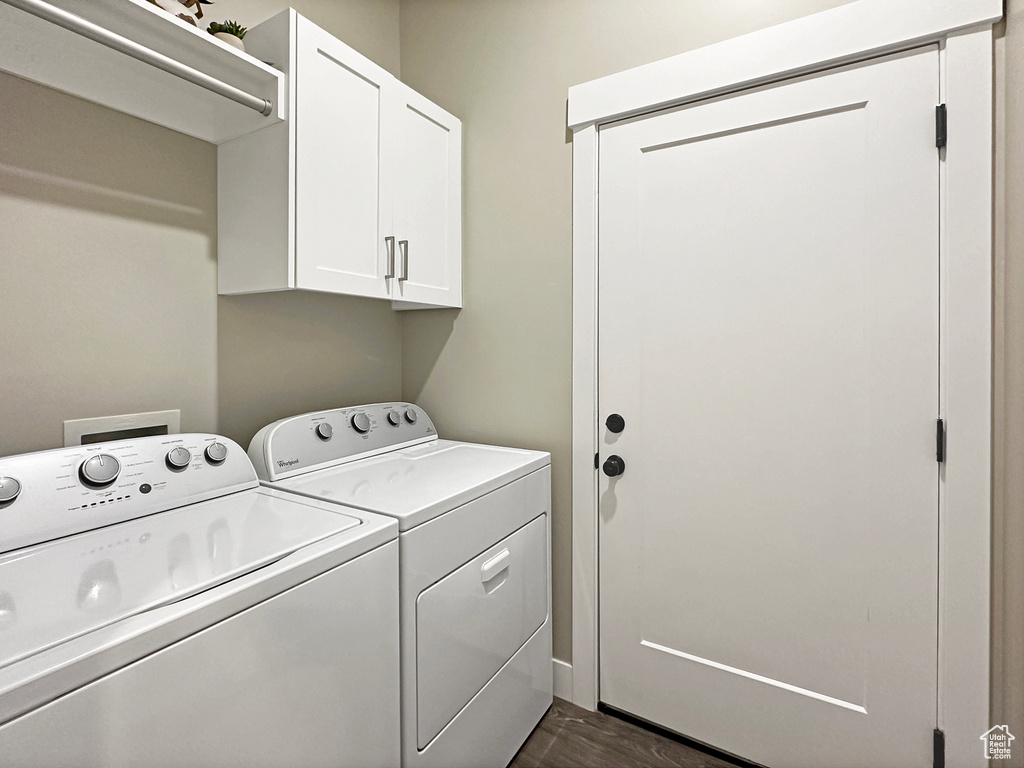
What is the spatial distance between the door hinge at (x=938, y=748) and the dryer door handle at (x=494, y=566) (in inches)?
45.6

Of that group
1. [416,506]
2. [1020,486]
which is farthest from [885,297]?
[416,506]

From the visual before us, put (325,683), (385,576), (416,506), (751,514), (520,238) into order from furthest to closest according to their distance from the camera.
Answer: (520,238)
(751,514)
(416,506)
(385,576)
(325,683)

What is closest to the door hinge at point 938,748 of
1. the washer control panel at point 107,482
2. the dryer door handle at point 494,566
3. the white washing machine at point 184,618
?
the dryer door handle at point 494,566

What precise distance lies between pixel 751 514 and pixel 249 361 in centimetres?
159

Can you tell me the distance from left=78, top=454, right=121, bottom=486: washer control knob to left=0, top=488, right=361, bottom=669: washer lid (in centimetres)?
10

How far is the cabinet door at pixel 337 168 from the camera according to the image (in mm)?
1329

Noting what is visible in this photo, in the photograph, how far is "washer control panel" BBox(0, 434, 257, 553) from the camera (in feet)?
3.09

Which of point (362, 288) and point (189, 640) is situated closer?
point (189, 640)

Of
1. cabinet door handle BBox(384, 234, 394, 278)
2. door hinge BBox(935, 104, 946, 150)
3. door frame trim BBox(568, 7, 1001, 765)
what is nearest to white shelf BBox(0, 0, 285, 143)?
cabinet door handle BBox(384, 234, 394, 278)

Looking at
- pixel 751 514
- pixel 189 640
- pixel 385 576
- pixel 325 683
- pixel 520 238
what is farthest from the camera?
pixel 520 238

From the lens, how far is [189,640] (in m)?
0.73

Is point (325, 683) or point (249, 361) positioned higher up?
point (249, 361)

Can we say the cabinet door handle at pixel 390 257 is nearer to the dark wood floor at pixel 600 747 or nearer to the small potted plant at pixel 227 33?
the small potted plant at pixel 227 33

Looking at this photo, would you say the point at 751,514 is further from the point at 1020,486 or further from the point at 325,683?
the point at 325,683
